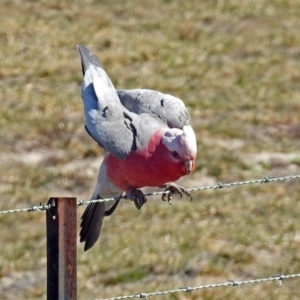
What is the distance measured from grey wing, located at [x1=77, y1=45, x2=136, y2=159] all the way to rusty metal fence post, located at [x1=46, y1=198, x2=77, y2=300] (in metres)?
1.27

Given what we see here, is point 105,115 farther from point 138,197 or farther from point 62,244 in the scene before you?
point 62,244

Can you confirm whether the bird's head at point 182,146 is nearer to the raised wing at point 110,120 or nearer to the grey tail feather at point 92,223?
the raised wing at point 110,120

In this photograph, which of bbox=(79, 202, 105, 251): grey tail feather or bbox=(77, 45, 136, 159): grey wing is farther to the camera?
bbox=(79, 202, 105, 251): grey tail feather

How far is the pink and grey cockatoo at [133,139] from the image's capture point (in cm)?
516

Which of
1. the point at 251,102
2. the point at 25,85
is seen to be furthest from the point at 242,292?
the point at 25,85

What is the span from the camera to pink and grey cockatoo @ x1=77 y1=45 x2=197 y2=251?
16.9 ft

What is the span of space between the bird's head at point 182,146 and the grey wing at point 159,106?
286mm

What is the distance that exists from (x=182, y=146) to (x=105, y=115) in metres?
0.66

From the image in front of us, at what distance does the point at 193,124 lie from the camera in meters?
9.45

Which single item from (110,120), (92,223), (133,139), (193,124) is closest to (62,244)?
(133,139)

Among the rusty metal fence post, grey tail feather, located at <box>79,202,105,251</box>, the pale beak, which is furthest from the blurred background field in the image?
the rusty metal fence post

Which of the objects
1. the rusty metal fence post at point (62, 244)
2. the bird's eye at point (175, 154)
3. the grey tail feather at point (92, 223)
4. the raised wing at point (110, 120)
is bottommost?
the rusty metal fence post at point (62, 244)

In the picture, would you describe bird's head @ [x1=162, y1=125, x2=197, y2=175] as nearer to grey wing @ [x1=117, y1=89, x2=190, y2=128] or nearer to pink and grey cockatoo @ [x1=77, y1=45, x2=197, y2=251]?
pink and grey cockatoo @ [x1=77, y1=45, x2=197, y2=251]

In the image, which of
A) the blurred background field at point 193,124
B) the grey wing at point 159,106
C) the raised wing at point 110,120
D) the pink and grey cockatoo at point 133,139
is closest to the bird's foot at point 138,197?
the pink and grey cockatoo at point 133,139
